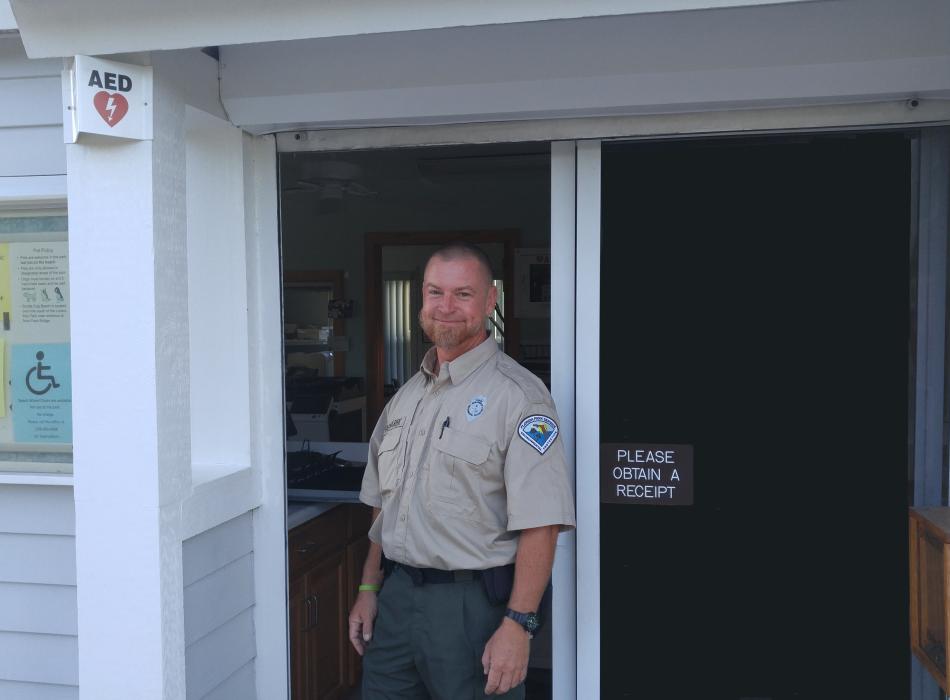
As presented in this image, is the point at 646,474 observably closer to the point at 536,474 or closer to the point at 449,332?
the point at 536,474

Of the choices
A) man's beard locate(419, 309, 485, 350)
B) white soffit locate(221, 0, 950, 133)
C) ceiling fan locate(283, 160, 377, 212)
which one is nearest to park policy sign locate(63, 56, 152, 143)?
white soffit locate(221, 0, 950, 133)

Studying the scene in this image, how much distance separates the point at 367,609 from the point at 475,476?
0.50m

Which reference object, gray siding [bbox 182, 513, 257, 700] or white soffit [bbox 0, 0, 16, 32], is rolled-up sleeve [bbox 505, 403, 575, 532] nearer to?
gray siding [bbox 182, 513, 257, 700]

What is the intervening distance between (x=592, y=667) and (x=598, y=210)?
124 centimetres

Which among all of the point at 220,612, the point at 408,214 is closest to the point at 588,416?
the point at 220,612

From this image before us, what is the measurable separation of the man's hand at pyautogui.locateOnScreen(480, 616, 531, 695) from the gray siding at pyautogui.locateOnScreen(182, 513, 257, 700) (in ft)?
2.52

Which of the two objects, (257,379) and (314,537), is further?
(314,537)

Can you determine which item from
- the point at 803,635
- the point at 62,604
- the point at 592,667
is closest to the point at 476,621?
the point at 592,667

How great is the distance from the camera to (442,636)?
2.01m

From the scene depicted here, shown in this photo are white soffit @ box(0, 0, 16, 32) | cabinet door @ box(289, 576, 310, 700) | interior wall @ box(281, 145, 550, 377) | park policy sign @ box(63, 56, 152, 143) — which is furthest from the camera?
interior wall @ box(281, 145, 550, 377)

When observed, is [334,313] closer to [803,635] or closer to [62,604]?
[62,604]

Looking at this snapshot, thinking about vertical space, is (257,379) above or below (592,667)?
above

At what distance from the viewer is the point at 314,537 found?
10.3 ft

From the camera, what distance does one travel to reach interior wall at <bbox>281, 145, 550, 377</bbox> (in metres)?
5.31
